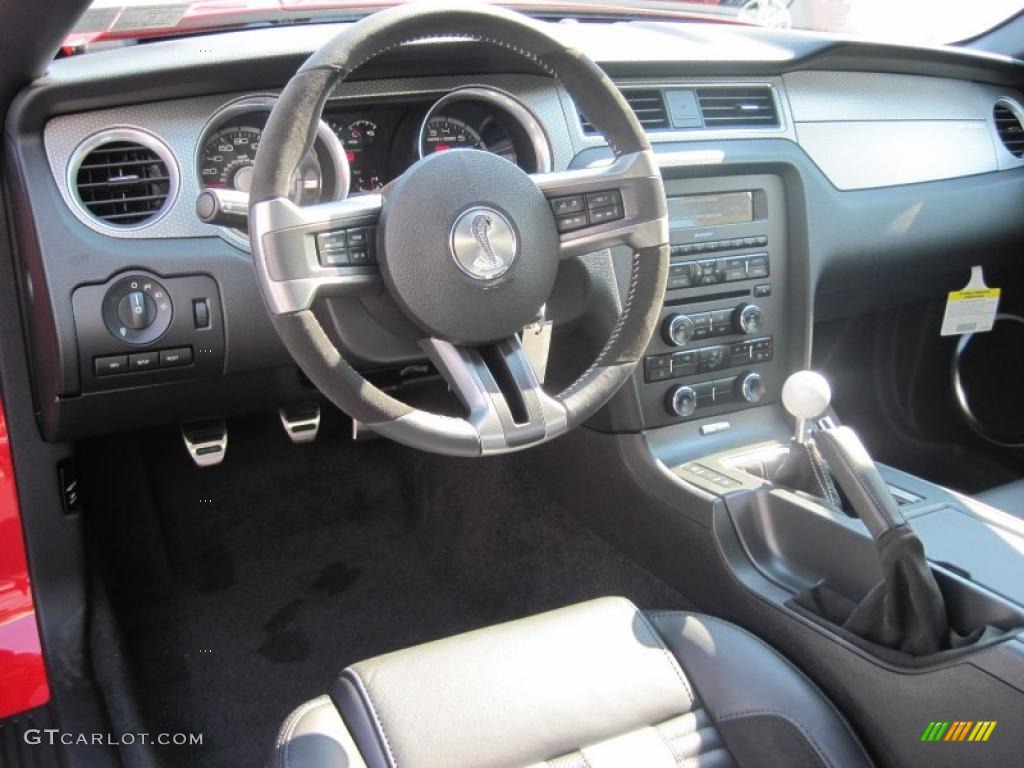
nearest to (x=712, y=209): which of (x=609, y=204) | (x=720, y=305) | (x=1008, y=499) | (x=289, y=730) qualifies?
(x=720, y=305)

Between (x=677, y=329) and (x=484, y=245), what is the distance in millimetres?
680

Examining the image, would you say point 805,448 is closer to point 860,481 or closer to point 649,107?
point 860,481

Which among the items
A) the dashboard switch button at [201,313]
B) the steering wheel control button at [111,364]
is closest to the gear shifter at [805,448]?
the dashboard switch button at [201,313]

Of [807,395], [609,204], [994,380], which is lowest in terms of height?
[994,380]

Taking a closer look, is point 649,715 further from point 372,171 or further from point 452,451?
point 372,171

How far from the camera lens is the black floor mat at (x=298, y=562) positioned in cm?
187

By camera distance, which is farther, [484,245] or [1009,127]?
[1009,127]

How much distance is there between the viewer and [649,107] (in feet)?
5.49

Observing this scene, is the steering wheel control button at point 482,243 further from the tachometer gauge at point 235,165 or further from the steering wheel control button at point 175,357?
the steering wheel control button at point 175,357

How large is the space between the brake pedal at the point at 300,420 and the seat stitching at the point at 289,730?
24.8 inches

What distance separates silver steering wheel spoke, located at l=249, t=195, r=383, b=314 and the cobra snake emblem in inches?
4.4

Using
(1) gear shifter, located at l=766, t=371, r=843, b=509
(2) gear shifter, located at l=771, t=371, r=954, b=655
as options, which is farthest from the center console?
(2) gear shifter, located at l=771, t=371, r=954, b=655

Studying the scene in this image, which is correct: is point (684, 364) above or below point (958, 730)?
above

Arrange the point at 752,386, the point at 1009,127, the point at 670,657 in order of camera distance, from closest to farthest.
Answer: the point at 670,657
the point at 752,386
the point at 1009,127
